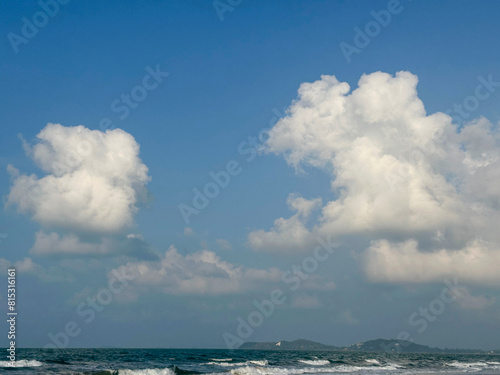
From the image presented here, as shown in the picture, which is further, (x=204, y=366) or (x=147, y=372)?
(x=204, y=366)

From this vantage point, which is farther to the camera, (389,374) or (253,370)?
(389,374)

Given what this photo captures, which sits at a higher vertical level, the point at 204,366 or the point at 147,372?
the point at 147,372

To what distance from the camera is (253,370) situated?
152ft

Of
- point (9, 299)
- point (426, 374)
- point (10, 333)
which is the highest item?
point (9, 299)

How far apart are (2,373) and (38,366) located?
7.53 m

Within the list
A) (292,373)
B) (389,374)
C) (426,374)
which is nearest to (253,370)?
(292,373)

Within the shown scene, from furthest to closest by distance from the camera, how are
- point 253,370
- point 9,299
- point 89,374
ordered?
point 253,370 < point 89,374 < point 9,299

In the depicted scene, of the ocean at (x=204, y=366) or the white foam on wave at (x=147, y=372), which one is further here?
the ocean at (x=204, y=366)

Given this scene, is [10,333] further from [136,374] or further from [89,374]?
[136,374]

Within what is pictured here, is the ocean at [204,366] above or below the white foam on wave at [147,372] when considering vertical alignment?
below

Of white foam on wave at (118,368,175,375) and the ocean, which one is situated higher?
white foam on wave at (118,368,175,375)

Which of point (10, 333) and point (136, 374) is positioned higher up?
point (10, 333)

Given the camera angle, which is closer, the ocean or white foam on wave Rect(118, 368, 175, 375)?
white foam on wave Rect(118, 368, 175, 375)

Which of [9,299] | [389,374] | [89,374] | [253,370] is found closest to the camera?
[9,299]
